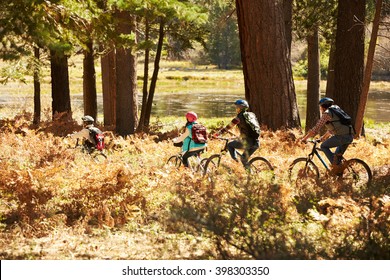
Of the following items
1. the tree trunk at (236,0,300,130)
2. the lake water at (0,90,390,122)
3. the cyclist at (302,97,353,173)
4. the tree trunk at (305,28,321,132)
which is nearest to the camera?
the cyclist at (302,97,353,173)

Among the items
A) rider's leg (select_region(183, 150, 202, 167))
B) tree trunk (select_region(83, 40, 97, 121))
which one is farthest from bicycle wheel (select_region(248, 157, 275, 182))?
tree trunk (select_region(83, 40, 97, 121))

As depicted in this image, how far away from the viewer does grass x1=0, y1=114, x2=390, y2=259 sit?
6219 millimetres

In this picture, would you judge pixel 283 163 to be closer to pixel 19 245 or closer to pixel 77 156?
pixel 77 156

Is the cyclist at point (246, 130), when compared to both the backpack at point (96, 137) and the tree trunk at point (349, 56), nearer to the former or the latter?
the backpack at point (96, 137)

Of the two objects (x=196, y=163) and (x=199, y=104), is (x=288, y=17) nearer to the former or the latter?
(x=196, y=163)

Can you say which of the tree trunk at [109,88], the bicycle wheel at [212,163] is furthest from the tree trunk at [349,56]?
the tree trunk at [109,88]

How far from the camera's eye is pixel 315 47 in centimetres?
2394

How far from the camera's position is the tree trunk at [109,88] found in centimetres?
2333

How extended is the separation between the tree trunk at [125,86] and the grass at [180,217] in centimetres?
939

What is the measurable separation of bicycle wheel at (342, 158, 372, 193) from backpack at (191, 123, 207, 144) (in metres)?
2.38

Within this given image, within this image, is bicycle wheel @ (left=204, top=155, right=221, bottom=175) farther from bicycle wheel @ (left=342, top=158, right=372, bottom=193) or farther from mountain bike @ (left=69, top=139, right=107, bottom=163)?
mountain bike @ (left=69, top=139, right=107, bottom=163)

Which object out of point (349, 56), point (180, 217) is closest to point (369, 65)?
point (349, 56)

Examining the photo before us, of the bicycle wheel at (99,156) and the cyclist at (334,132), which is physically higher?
the cyclist at (334,132)
